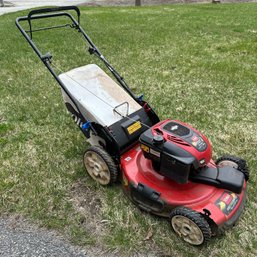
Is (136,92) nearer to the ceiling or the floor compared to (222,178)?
nearer to the floor

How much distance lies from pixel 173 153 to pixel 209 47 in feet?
14.9

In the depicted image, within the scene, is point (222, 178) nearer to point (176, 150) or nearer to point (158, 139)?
point (176, 150)

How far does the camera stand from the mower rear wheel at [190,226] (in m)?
1.89

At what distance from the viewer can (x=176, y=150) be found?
1.97m

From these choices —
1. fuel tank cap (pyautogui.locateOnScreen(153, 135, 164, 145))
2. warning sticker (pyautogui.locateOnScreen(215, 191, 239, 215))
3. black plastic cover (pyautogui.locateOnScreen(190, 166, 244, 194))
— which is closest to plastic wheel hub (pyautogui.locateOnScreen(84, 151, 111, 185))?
fuel tank cap (pyautogui.locateOnScreen(153, 135, 164, 145))

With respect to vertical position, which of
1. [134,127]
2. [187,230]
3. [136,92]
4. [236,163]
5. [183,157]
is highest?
[183,157]

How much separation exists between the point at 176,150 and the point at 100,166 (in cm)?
Answer: 72

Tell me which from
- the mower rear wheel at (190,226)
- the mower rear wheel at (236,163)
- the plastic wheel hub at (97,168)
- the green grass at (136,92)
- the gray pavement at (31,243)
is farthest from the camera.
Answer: the plastic wheel hub at (97,168)

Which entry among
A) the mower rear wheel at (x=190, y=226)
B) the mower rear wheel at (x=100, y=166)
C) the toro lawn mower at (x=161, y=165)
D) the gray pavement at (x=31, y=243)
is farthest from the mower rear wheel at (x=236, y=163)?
the gray pavement at (x=31, y=243)

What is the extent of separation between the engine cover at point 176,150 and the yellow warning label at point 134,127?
0.33 m

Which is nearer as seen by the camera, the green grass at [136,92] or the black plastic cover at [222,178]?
the black plastic cover at [222,178]

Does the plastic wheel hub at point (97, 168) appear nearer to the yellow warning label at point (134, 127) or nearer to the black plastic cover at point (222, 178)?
the yellow warning label at point (134, 127)

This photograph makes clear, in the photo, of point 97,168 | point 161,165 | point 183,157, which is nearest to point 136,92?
point 97,168

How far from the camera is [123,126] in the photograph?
2438 millimetres
